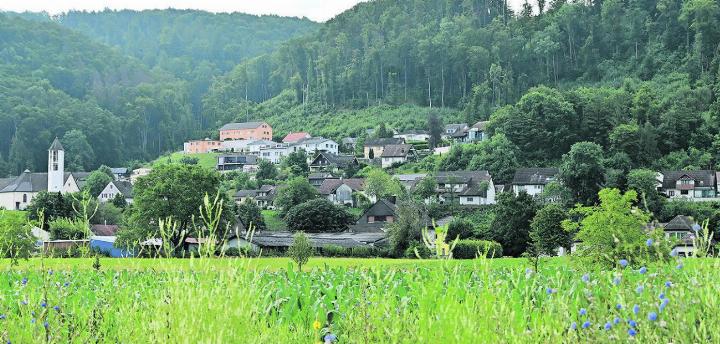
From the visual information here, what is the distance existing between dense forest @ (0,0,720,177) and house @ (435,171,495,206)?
1078 cm

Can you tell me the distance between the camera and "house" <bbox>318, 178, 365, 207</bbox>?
87.6 m

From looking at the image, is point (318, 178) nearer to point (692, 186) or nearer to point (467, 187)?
point (467, 187)

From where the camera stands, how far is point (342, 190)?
89125 millimetres

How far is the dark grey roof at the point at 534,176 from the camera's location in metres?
81.8

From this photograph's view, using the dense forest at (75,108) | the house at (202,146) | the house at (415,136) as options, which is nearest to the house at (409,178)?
the house at (415,136)

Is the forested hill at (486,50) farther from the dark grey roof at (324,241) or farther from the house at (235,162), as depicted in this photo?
the dark grey roof at (324,241)

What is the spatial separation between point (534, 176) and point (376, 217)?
18674mm

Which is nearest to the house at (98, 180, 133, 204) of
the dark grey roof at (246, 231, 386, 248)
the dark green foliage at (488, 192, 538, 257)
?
the dark grey roof at (246, 231, 386, 248)

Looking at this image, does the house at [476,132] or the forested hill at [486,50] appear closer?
the house at [476,132]

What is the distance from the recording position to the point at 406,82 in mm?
139875

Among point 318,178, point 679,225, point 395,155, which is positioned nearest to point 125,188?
point 318,178

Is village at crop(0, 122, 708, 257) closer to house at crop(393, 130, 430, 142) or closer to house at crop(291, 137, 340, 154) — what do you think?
house at crop(291, 137, 340, 154)

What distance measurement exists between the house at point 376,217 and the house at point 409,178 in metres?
12.0

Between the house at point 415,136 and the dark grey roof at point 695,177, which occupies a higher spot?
the house at point 415,136
